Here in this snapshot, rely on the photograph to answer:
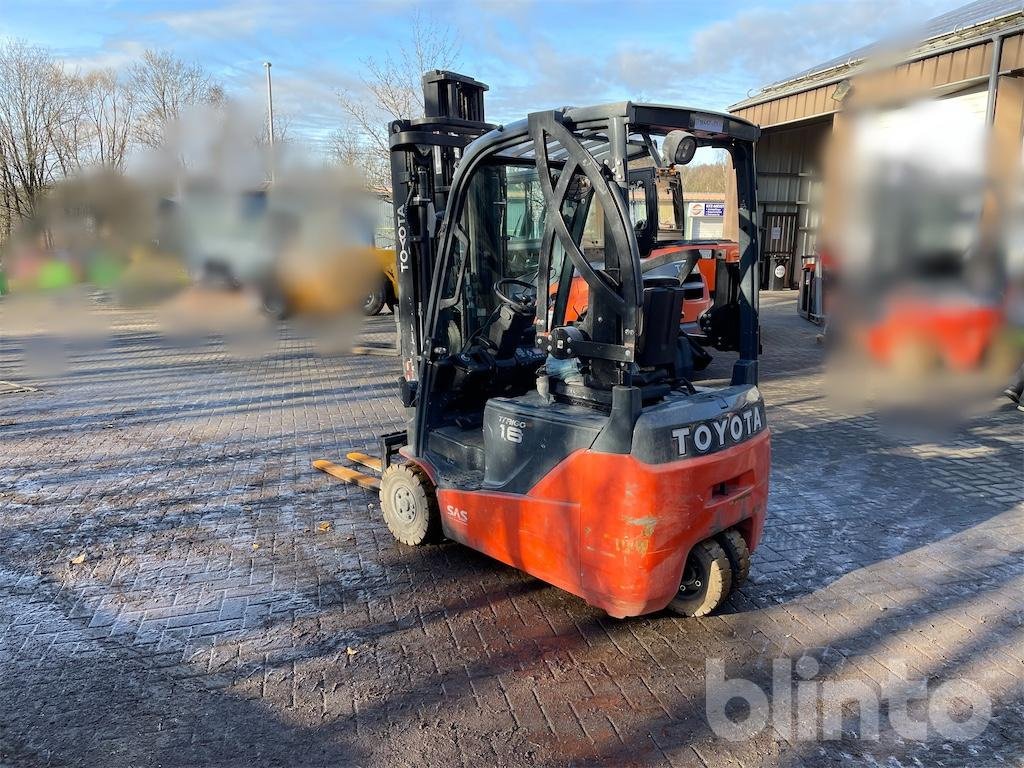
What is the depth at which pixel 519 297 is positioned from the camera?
5.04 metres

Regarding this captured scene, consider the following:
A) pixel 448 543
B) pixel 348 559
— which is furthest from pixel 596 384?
pixel 348 559

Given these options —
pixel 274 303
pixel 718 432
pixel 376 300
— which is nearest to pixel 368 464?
pixel 274 303

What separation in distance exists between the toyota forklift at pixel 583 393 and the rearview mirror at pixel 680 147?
0.03ft

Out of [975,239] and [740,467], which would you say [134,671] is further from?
[975,239]

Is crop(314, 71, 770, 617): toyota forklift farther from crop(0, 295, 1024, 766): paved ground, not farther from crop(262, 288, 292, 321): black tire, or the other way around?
crop(262, 288, 292, 321): black tire

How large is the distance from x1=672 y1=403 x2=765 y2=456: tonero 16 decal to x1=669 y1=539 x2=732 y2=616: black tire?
2.05 feet

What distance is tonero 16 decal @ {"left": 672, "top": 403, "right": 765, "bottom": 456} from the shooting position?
3.54 meters

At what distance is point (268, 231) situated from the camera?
714 cm

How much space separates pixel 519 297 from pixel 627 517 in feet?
6.80

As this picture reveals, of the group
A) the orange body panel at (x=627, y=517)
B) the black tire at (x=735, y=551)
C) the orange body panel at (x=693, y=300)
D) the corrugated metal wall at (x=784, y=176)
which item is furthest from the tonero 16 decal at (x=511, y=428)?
the corrugated metal wall at (x=784, y=176)

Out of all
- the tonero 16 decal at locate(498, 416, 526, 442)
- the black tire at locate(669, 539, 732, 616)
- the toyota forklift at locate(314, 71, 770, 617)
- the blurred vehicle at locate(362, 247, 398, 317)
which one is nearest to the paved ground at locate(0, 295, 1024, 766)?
the black tire at locate(669, 539, 732, 616)

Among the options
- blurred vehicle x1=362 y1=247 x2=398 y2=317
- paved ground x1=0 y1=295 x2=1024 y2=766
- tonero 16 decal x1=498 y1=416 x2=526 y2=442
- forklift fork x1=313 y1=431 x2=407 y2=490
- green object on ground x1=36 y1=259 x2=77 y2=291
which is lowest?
paved ground x1=0 y1=295 x2=1024 y2=766

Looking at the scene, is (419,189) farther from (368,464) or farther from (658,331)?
(368,464)

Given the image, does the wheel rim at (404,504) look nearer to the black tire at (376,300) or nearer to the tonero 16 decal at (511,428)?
the tonero 16 decal at (511,428)
